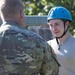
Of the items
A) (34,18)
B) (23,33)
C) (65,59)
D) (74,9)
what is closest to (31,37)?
(23,33)

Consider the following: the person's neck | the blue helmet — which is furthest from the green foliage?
the person's neck

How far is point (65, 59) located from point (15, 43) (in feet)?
3.70

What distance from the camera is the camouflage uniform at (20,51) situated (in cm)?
270

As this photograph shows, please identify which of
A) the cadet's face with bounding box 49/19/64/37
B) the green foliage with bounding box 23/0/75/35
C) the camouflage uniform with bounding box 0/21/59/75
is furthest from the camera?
the green foliage with bounding box 23/0/75/35

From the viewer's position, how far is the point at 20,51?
2.71m

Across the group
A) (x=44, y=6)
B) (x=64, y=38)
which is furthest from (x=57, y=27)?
(x=44, y=6)

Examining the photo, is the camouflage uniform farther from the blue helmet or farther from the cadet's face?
the blue helmet

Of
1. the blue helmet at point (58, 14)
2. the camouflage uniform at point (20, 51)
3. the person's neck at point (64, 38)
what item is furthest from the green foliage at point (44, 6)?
the camouflage uniform at point (20, 51)

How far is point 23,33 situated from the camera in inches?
108

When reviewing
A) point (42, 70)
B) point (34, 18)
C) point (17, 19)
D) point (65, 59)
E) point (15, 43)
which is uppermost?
point (17, 19)

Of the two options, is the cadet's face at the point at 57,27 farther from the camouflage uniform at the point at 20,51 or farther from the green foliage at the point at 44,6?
the green foliage at the point at 44,6

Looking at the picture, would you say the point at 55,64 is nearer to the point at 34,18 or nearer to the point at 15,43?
the point at 15,43

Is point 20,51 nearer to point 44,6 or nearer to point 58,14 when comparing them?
point 58,14

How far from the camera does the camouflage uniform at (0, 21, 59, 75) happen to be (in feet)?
8.86
